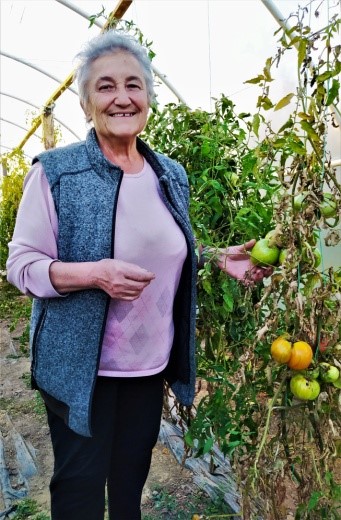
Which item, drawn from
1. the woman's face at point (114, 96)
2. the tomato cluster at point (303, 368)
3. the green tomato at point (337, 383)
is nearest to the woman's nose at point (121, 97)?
the woman's face at point (114, 96)

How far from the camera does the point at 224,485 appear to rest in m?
1.90

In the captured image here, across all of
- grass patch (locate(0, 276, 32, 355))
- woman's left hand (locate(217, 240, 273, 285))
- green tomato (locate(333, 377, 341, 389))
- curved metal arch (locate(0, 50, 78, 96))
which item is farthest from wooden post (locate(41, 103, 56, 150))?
green tomato (locate(333, 377, 341, 389))

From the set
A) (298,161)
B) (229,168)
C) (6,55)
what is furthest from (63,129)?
(298,161)

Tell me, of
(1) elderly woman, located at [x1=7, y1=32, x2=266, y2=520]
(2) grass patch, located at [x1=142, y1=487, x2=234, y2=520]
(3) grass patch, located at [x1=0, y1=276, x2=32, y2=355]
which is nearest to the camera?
(1) elderly woman, located at [x1=7, y1=32, x2=266, y2=520]

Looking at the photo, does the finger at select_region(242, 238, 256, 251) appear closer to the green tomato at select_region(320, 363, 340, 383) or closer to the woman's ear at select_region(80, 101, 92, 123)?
the green tomato at select_region(320, 363, 340, 383)

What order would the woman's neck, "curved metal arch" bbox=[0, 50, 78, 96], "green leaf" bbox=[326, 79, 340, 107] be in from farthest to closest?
"curved metal arch" bbox=[0, 50, 78, 96] → the woman's neck → "green leaf" bbox=[326, 79, 340, 107]

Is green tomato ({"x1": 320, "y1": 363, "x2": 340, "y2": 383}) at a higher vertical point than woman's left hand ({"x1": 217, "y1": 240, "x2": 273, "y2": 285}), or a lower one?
lower

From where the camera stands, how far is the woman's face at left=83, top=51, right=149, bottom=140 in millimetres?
1137

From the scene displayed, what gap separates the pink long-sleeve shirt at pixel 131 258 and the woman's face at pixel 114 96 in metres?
0.12

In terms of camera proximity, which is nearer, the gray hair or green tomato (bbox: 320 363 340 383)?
green tomato (bbox: 320 363 340 383)

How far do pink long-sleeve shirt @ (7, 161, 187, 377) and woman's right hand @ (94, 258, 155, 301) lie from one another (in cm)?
10

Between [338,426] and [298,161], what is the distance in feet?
1.95

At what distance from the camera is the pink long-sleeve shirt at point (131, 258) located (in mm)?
1058

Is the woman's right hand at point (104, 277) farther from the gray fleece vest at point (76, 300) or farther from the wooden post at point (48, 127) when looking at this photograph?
the wooden post at point (48, 127)
